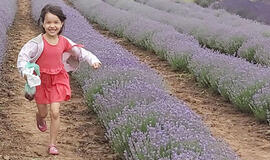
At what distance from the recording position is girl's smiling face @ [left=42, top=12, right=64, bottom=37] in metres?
3.79

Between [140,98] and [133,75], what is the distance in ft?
2.63

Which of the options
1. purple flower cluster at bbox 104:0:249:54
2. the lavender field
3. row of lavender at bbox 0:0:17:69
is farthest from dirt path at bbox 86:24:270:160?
row of lavender at bbox 0:0:17:69

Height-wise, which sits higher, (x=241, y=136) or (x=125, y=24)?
(x=241, y=136)

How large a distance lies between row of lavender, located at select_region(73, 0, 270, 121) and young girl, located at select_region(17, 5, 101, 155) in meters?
1.88

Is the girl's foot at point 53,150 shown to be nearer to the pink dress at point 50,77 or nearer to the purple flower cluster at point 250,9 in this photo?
the pink dress at point 50,77

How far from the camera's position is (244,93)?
16.8 feet

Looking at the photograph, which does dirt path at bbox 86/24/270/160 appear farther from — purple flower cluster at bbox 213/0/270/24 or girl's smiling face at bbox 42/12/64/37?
purple flower cluster at bbox 213/0/270/24

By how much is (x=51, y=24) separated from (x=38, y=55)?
0.85ft

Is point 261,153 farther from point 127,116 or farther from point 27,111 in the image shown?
point 27,111

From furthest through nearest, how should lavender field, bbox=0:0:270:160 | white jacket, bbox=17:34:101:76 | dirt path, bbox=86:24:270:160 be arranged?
dirt path, bbox=86:24:270:160
white jacket, bbox=17:34:101:76
lavender field, bbox=0:0:270:160

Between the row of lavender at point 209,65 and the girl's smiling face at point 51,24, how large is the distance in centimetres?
205

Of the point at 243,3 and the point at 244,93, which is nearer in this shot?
the point at 244,93

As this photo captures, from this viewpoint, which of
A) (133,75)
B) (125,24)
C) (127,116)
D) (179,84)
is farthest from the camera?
(125,24)

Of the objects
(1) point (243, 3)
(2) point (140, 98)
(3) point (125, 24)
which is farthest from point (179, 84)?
(1) point (243, 3)
